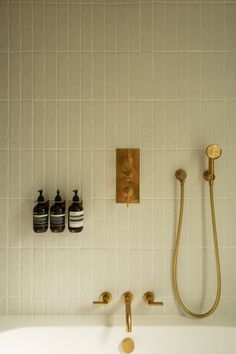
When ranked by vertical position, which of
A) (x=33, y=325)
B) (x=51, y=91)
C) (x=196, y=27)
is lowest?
(x=33, y=325)

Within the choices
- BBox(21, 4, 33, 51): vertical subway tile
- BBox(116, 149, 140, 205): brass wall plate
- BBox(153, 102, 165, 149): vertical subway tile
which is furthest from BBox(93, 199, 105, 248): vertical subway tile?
BBox(21, 4, 33, 51): vertical subway tile

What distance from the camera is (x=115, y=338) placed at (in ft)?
4.29

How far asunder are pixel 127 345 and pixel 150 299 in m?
0.24

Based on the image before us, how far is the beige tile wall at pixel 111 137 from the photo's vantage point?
1356mm

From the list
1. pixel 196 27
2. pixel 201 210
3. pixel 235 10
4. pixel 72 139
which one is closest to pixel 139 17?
pixel 196 27

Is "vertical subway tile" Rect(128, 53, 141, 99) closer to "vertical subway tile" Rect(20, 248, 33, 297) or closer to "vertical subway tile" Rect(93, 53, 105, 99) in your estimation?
"vertical subway tile" Rect(93, 53, 105, 99)

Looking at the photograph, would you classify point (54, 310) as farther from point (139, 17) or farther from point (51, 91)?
point (139, 17)

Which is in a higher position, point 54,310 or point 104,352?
point 54,310

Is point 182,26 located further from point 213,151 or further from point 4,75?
point 4,75

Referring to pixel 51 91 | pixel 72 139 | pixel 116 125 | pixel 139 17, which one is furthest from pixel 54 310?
pixel 139 17

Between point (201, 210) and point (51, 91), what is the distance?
99 cm

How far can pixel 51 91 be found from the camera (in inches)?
53.6

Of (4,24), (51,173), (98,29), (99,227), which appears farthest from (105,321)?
(4,24)

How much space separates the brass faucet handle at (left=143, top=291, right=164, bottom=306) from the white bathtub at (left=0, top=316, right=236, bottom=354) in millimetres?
107
